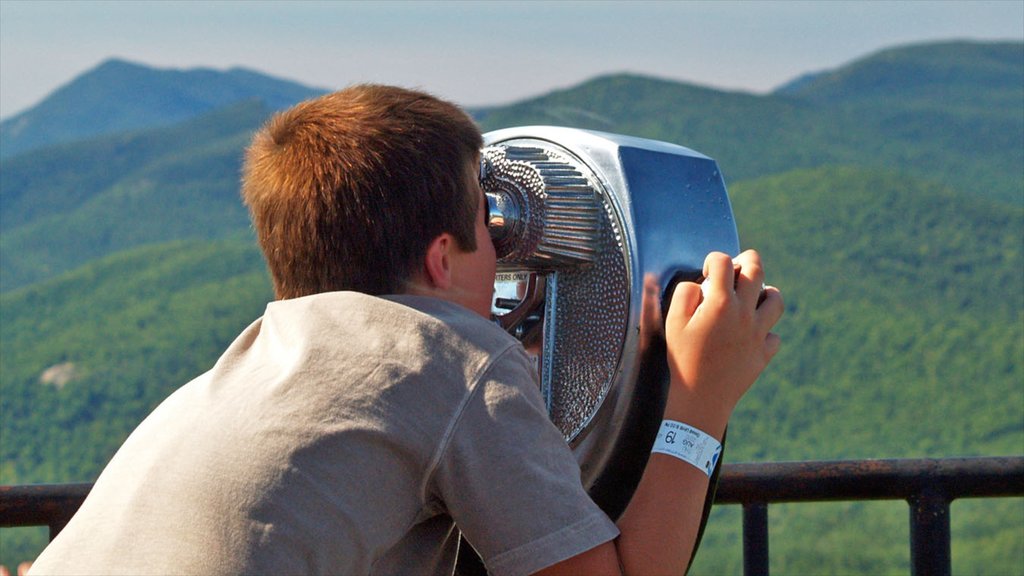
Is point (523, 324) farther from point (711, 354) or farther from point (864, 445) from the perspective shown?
point (864, 445)

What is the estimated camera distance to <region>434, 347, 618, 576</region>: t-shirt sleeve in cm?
84

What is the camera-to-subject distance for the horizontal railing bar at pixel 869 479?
1.59 metres

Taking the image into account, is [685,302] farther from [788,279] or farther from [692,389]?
[788,279]

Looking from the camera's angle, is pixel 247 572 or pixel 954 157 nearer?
pixel 247 572

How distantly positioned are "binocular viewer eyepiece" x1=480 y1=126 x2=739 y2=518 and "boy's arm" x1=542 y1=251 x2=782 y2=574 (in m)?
0.04

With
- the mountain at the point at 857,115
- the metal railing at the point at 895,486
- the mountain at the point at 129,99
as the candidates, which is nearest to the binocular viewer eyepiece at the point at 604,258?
the metal railing at the point at 895,486

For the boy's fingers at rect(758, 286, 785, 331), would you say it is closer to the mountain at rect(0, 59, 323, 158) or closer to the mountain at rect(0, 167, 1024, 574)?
the mountain at rect(0, 59, 323, 158)

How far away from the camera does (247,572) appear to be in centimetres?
83

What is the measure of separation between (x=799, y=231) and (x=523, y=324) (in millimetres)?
10775

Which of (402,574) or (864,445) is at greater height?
(402,574)

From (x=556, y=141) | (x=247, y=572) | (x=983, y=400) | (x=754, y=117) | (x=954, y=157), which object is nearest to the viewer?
(x=247, y=572)

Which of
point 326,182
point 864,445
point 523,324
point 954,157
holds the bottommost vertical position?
point 864,445

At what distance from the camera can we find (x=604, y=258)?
1004 millimetres

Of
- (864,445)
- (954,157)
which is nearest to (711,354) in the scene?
(864,445)
